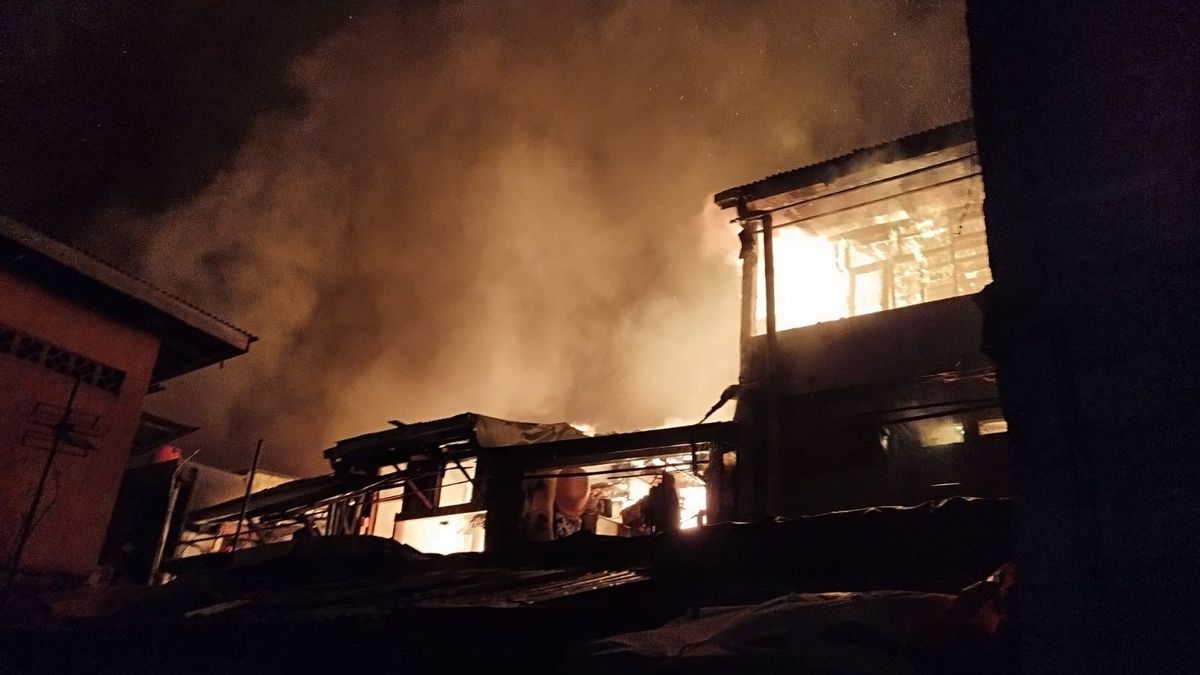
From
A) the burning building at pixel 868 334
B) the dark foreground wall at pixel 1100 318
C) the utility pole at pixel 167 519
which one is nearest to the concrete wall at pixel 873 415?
the burning building at pixel 868 334

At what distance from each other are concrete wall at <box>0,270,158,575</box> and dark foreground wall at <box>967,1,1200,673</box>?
14.0 m

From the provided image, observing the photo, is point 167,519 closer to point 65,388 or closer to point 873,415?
point 65,388

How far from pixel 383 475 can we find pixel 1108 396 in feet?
54.2

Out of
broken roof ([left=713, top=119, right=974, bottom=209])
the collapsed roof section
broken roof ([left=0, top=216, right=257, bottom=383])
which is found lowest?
the collapsed roof section

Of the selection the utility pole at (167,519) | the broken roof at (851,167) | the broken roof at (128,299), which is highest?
the broken roof at (851,167)

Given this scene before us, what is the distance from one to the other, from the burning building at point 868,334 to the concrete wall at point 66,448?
1127 centimetres

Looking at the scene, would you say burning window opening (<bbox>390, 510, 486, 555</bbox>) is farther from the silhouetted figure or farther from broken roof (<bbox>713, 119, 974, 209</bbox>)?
broken roof (<bbox>713, 119, 974, 209</bbox>)

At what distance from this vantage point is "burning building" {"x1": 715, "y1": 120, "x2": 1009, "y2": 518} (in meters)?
12.8

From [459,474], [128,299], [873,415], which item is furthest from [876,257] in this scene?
[128,299]

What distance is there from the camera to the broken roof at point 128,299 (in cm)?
1256

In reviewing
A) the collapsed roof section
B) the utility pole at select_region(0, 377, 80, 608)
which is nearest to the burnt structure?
the collapsed roof section

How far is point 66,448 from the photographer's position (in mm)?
13031

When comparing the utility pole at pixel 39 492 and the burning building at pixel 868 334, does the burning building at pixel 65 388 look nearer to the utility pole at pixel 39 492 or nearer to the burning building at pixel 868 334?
the utility pole at pixel 39 492

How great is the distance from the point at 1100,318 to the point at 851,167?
10.6 metres
